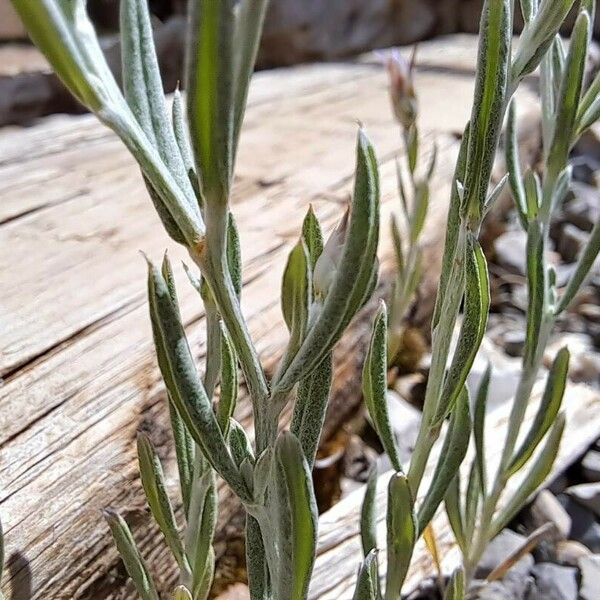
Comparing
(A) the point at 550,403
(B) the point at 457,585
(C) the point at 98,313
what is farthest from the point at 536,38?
(C) the point at 98,313

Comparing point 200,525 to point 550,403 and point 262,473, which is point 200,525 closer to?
point 262,473

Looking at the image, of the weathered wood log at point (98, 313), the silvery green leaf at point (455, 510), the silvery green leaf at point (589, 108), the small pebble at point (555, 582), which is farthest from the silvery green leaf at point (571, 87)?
the small pebble at point (555, 582)

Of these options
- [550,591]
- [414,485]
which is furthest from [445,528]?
[414,485]

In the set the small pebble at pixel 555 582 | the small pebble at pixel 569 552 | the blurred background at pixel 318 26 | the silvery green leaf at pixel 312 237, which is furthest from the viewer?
the blurred background at pixel 318 26

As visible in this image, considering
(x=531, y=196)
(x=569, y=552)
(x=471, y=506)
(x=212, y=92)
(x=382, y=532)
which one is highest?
(x=212, y=92)

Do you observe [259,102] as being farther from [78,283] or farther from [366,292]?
[366,292]

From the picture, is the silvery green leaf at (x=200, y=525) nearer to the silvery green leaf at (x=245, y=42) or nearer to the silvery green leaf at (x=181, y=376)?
the silvery green leaf at (x=181, y=376)
